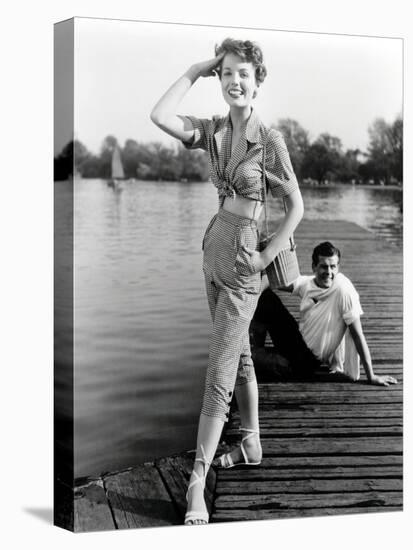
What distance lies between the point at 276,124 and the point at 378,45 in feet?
2.46

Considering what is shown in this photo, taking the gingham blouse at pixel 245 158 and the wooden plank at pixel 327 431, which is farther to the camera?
the wooden plank at pixel 327 431

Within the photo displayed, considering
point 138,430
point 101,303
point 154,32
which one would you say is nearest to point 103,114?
point 154,32

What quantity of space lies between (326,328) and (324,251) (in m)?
0.39

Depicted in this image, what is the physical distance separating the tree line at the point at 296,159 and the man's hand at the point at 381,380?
3.28 feet

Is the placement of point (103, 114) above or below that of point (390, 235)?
above

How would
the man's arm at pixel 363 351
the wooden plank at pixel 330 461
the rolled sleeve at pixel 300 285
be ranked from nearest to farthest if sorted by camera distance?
the wooden plank at pixel 330 461 < the rolled sleeve at pixel 300 285 < the man's arm at pixel 363 351

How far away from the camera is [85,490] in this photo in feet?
21.1

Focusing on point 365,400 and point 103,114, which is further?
point 365,400

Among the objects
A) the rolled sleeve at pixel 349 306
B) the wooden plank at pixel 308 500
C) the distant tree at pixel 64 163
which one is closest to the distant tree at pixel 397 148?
the rolled sleeve at pixel 349 306

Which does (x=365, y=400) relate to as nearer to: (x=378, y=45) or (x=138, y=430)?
(x=138, y=430)

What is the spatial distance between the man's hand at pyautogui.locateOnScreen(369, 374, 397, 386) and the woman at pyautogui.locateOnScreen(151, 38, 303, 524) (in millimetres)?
725

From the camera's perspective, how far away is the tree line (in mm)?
6473

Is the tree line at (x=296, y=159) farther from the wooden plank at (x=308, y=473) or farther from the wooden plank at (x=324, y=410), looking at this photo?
the wooden plank at (x=308, y=473)

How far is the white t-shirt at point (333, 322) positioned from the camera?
7.05m
